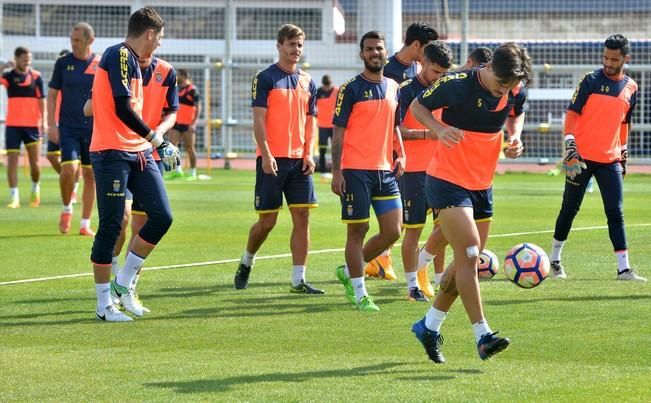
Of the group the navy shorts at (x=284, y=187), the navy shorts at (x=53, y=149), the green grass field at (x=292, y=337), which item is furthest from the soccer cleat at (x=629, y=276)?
the navy shorts at (x=53, y=149)

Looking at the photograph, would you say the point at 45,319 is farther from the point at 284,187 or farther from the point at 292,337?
the point at 284,187

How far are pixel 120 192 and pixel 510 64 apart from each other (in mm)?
3361

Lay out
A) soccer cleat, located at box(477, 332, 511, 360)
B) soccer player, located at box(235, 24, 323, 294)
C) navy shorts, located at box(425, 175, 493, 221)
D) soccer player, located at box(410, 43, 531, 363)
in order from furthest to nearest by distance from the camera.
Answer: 1. soccer player, located at box(235, 24, 323, 294)
2. navy shorts, located at box(425, 175, 493, 221)
3. soccer player, located at box(410, 43, 531, 363)
4. soccer cleat, located at box(477, 332, 511, 360)

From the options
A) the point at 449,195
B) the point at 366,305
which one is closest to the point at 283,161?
the point at 366,305

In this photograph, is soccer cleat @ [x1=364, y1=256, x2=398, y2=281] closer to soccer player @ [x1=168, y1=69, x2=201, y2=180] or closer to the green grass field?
the green grass field

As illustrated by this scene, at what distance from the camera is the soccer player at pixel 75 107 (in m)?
14.5

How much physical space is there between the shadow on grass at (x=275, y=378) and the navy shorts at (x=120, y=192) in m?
2.61

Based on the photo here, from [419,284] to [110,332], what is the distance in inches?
119

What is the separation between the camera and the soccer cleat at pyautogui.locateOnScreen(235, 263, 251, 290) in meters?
11.3

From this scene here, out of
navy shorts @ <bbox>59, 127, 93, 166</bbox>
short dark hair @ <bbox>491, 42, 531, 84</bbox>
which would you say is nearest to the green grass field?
navy shorts @ <bbox>59, 127, 93, 166</bbox>

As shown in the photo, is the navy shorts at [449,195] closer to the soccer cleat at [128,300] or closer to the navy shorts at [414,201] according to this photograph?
the navy shorts at [414,201]

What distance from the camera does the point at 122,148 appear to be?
9469mm

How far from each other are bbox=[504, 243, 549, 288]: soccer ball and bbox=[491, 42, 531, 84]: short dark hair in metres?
2.07

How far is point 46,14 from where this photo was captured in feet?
107
